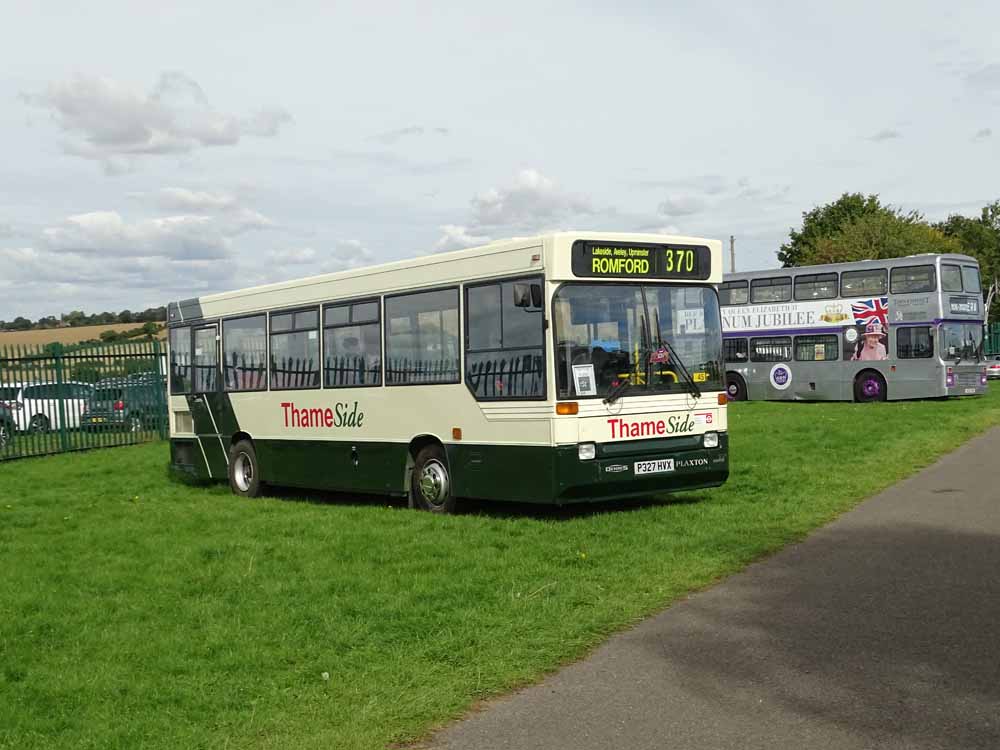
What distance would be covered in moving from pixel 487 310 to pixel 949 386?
22.6 metres

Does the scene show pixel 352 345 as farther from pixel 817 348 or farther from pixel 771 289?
pixel 771 289

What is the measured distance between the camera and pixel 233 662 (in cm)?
663

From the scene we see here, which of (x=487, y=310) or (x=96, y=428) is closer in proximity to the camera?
(x=487, y=310)

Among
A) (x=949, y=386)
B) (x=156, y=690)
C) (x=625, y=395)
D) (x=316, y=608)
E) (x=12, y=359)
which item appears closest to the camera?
(x=156, y=690)

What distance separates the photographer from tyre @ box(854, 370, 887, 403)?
107 feet

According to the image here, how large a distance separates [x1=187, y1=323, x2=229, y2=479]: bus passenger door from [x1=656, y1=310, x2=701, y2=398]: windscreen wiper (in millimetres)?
7404

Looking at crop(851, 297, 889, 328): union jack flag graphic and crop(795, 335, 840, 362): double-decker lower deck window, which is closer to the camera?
crop(851, 297, 889, 328): union jack flag graphic

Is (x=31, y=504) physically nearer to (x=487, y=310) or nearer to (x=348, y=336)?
(x=348, y=336)

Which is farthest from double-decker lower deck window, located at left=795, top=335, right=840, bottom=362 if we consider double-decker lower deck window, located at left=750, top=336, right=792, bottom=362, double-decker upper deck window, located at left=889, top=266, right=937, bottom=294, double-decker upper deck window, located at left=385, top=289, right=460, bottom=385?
double-decker upper deck window, located at left=385, top=289, right=460, bottom=385

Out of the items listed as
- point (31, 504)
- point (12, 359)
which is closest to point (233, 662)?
point (31, 504)

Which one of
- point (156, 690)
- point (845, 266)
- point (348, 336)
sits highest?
point (845, 266)

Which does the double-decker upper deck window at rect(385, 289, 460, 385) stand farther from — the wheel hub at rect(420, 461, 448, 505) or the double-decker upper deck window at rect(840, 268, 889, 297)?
the double-decker upper deck window at rect(840, 268, 889, 297)

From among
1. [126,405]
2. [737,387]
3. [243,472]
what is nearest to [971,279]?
[737,387]

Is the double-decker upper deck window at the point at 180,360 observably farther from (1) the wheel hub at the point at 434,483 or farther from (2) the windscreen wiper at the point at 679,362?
(2) the windscreen wiper at the point at 679,362
